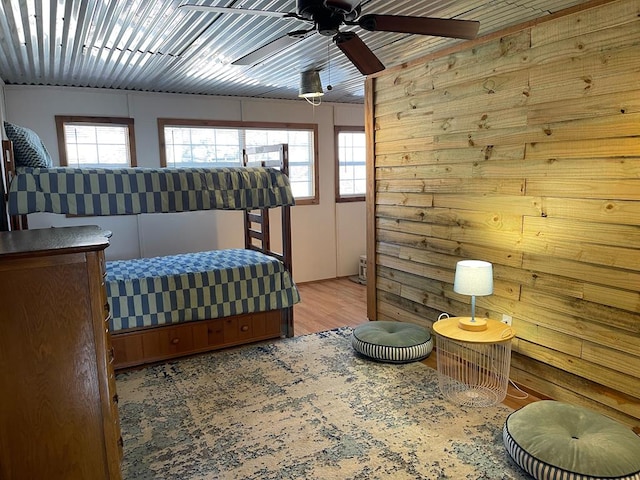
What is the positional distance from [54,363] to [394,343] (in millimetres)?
2359

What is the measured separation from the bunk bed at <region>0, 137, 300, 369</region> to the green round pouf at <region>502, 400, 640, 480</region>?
225 centimetres

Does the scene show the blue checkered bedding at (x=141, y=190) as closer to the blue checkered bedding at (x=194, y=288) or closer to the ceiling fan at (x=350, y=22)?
the blue checkered bedding at (x=194, y=288)

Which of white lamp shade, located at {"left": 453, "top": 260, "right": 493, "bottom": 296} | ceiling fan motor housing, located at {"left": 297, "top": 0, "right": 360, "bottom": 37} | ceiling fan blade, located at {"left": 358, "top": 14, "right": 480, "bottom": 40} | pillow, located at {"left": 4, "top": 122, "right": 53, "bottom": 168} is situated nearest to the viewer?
ceiling fan motor housing, located at {"left": 297, "top": 0, "right": 360, "bottom": 37}

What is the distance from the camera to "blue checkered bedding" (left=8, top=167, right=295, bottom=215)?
301 centimetres

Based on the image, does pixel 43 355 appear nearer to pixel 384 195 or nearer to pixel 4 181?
pixel 4 181

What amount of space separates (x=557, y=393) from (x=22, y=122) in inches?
204

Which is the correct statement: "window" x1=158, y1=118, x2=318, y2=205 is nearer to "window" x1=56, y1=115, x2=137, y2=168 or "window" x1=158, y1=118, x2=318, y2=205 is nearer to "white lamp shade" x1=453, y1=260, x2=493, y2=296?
"window" x1=56, y1=115, x2=137, y2=168

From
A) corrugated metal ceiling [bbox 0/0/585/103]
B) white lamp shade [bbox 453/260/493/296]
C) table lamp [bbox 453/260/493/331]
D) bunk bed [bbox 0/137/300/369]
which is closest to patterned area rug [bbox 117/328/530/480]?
bunk bed [bbox 0/137/300/369]

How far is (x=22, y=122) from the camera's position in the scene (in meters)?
4.50

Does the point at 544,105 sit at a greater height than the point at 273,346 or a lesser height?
greater

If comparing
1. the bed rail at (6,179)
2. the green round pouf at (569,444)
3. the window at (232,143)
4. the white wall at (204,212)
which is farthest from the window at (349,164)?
the green round pouf at (569,444)

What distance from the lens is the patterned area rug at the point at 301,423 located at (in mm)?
2311

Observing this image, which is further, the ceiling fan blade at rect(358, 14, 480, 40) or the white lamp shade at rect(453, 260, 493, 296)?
the white lamp shade at rect(453, 260, 493, 296)

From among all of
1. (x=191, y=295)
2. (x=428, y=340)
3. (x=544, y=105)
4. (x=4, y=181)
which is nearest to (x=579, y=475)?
(x=428, y=340)
